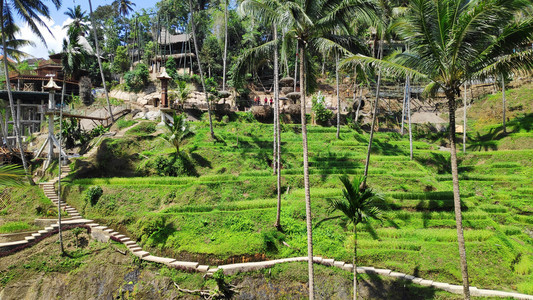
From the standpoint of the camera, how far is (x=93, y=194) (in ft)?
69.4

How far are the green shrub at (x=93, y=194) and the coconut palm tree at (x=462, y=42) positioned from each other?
19.0 m

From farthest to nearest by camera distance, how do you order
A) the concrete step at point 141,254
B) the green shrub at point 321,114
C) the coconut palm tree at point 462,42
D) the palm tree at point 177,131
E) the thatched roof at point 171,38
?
the thatched roof at point 171,38 → the green shrub at point 321,114 → the palm tree at point 177,131 → the concrete step at point 141,254 → the coconut palm tree at point 462,42

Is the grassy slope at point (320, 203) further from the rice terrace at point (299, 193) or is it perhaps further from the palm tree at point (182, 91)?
the palm tree at point (182, 91)

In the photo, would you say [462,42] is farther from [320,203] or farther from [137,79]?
[137,79]

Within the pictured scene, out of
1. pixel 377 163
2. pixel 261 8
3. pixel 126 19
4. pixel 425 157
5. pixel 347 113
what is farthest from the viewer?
pixel 126 19

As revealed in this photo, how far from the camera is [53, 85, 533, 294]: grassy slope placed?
53.3ft

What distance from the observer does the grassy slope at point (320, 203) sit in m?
16.2

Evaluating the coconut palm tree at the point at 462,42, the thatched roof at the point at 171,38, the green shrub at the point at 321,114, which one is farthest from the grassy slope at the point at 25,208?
the thatched roof at the point at 171,38

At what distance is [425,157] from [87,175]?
1133 inches

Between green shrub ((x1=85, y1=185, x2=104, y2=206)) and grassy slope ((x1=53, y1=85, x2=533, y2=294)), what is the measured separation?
1.41 feet

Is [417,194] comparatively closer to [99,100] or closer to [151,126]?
[151,126]

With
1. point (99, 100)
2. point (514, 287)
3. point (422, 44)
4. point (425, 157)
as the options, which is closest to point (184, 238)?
point (422, 44)

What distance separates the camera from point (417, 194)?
20562 mm

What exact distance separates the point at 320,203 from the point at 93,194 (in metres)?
15.3
